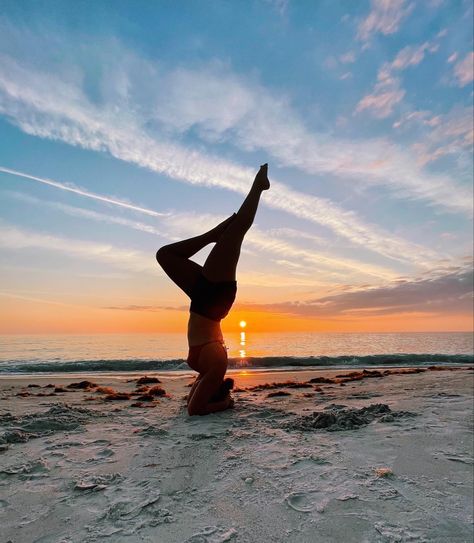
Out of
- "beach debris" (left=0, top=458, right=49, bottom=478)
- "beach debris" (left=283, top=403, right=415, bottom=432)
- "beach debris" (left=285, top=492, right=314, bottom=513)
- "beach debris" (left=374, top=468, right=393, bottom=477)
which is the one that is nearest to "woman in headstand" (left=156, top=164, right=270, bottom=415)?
"beach debris" (left=283, top=403, right=415, bottom=432)

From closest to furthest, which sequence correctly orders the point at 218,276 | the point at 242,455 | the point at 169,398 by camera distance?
the point at 242,455, the point at 218,276, the point at 169,398

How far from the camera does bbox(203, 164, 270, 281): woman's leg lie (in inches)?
274

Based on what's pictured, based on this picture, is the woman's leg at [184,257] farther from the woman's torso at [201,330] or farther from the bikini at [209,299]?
the woman's torso at [201,330]

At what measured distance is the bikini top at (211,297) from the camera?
6969 mm

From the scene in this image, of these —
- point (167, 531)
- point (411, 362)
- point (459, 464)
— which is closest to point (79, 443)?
point (167, 531)

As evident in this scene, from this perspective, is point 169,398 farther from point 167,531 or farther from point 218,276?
point 167,531

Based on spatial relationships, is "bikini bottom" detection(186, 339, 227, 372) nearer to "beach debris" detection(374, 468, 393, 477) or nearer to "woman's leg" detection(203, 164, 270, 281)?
"woman's leg" detection(203, 164, 270, 281)

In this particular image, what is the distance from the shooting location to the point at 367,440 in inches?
200

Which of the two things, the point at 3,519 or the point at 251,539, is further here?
the point at 3,519

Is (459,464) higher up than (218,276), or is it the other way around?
(218,276)

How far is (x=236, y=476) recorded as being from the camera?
3.81 meters

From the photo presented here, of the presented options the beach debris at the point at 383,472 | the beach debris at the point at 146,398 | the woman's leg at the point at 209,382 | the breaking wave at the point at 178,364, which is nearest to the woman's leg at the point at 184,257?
the woman's leg at the point at 209,382

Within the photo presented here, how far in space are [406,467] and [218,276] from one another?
4.09 m

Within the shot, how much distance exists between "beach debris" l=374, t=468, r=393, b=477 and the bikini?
12.1ft
